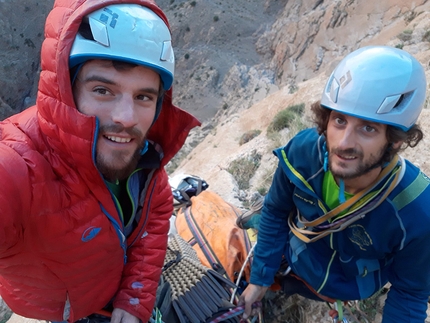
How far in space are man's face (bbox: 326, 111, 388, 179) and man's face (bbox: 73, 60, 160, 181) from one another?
3.17 ft

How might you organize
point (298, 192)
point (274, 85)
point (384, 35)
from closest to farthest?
1. point (298, 192)
2. point (384, 35)
3. point (274, 85)

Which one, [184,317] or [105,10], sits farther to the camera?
[184,317]

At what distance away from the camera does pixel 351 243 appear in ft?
5.79

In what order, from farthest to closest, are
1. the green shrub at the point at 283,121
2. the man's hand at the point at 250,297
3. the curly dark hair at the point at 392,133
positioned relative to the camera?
the green shrub at the point at 283,121 → the man's hand at the point at 250,297 → the curly dark hair at the point at 392,133

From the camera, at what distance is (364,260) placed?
1.79 metres

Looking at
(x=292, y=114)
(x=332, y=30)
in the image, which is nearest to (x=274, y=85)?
(x=332, y=30)

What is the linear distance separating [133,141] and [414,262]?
4.89 feet

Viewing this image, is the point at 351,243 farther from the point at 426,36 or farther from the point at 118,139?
the point at 426,36

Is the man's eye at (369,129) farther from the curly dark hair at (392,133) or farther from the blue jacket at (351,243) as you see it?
the blue jacket at (351,243)

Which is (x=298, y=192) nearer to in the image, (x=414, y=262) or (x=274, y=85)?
(x=414, y=262)

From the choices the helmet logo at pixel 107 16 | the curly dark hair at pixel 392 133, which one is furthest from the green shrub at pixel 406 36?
the helmet logo at pixel 107 16

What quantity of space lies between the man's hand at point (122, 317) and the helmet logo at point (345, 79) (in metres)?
1.69

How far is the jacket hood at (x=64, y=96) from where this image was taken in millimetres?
1201

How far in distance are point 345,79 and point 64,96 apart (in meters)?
1.37
